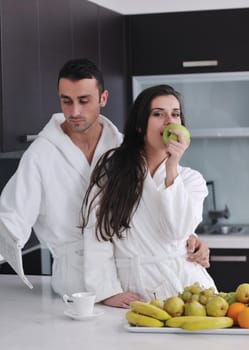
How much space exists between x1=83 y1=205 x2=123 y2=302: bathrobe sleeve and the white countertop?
1564 mm

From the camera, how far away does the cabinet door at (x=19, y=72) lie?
9.43ft

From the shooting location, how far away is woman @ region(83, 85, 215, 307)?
2.59 m

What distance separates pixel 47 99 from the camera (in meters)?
3.32

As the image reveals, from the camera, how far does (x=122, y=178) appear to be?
8.70ft

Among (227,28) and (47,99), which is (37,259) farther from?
(227,28)

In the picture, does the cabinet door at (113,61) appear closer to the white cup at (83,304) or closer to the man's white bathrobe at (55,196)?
the man's white bathrobe at (55,196)

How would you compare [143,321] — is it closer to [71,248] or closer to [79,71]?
[71,248]

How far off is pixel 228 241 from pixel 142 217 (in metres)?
1.56

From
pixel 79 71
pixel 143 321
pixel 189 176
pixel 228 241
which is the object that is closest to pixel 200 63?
pixel 228 241

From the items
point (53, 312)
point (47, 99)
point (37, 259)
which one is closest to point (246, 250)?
point (37, 259)

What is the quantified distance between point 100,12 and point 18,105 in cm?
127

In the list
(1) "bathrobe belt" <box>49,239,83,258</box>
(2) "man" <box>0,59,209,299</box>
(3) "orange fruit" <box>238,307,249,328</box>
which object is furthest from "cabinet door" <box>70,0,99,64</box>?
(3) "orange fruit" <box>238,307,249,328</box>

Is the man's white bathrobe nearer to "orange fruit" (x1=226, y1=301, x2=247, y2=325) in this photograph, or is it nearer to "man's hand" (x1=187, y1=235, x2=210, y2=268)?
"man's hand" (x1=187, y1=235, x2=210, y2=268)

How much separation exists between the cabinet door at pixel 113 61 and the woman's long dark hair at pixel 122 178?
137cm
